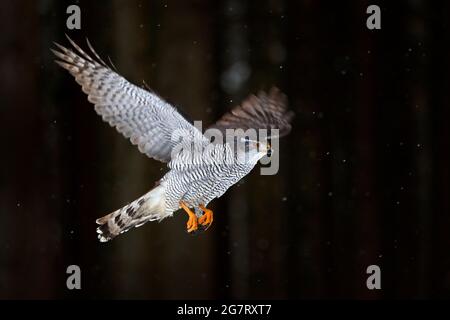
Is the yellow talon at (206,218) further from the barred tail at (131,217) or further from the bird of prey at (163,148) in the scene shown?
the barred tail at (131,217)

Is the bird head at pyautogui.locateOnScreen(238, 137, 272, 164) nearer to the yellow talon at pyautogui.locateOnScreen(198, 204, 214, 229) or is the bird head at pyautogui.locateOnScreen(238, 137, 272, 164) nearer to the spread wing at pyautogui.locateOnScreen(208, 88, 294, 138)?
the spread wing at pyautogui.locateOnScreen(208, 88, 294, 138)

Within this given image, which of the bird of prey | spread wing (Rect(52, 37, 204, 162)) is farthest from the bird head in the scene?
spread wing (Rect(52, 37, 204, 162))

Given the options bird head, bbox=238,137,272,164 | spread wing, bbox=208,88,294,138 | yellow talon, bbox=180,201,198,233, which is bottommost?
yellow talon, bbox=180,201,198,233

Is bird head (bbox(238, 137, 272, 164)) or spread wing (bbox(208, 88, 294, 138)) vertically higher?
spread wing (bbox(208, 88, 294, 138))

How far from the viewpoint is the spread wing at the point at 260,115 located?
1.49 meters

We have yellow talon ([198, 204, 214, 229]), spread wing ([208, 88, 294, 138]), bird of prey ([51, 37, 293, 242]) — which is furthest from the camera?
yellow talon ([198, 204, 214, 229])

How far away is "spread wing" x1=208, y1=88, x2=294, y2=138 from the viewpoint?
149 centimetres

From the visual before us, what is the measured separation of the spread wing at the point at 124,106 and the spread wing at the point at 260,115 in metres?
0.25

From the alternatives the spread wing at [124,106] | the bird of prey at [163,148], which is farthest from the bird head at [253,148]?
the spread wing at [124,106]

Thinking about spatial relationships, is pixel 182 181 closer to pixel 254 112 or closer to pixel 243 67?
pixel 254 112

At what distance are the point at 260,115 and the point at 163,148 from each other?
0.37 meters

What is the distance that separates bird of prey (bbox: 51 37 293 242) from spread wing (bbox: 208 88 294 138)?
0.03m

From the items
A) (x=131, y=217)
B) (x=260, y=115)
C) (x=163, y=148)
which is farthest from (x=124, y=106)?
(x=260, y=115)

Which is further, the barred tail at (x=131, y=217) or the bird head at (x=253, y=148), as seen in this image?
the barred tail at (x=131, y=217)
